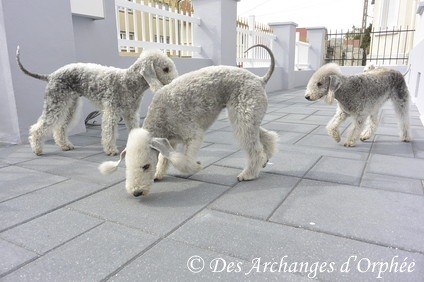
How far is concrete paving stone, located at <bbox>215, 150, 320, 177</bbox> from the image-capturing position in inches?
122

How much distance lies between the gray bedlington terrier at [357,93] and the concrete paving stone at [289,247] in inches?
90.0

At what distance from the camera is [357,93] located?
393cm

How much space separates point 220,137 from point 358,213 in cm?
259

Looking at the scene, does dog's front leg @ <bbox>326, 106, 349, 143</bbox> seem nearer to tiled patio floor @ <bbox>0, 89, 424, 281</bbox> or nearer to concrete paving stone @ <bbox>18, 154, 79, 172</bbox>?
tiled patio floor @ <bbox>0, 89, 424, 281</bbox>

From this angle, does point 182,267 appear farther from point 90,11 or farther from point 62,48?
point 90,11

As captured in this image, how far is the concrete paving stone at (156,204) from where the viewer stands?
213 cm

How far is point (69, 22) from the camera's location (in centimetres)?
455

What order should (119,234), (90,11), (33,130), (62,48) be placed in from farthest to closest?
(90,11)
(62,48)
(33,130)
(119,234)

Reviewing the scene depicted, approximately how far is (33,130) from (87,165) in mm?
930

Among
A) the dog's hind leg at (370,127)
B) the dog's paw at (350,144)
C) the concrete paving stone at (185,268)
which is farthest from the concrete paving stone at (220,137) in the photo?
the concrete paving stone at (185,268)

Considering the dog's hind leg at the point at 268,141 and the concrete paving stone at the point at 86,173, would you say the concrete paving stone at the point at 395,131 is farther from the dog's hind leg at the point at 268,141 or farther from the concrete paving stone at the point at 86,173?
the concrete paving stone at the point at 86,173

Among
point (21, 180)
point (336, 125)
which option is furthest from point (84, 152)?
point (336, 125)

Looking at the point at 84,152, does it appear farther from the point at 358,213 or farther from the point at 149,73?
the point at 358,213

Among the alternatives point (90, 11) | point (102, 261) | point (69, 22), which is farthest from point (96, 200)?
point (90, 11)
